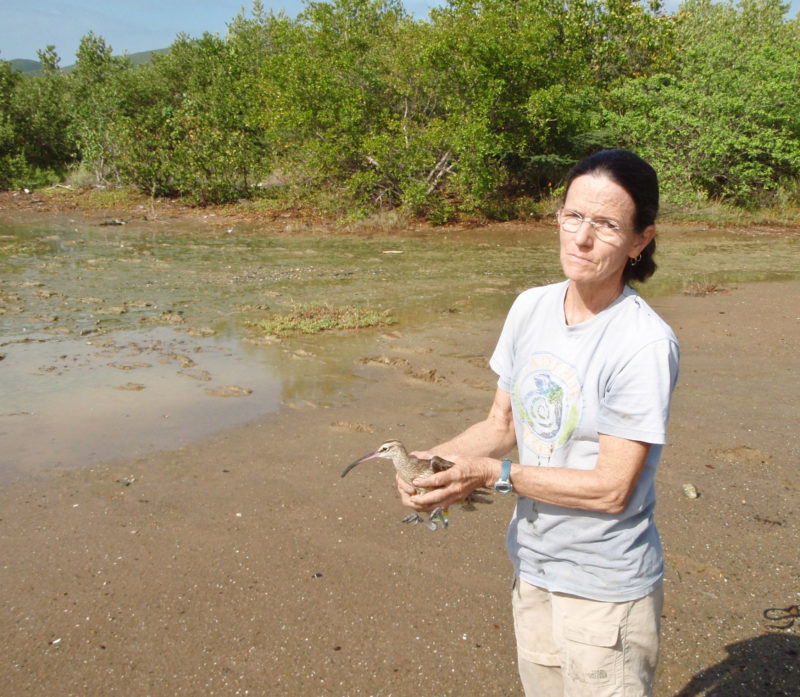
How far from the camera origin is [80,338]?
8.76 m

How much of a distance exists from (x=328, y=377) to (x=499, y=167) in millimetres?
13311

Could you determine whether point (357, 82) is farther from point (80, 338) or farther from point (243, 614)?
point (243, 614)

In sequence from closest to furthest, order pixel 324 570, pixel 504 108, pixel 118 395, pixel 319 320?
pixel 324 570 < pixel 118 395 < pixel 319 320 < pixel 504 108

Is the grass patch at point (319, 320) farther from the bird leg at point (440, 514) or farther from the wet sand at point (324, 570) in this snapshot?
the bird leg at point (440, 514)

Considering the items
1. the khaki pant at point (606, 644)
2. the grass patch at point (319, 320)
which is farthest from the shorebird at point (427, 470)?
the grass patch at point (319, 320)

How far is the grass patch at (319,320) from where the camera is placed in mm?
8945

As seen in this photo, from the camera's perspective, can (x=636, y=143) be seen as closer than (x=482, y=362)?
No

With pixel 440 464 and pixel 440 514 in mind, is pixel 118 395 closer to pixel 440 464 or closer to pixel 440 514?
pixel 440 514

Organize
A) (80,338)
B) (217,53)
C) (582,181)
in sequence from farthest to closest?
(217,53) → (80,338) → (582,181)

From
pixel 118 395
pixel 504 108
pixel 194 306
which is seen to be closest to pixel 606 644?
pixel 118 395

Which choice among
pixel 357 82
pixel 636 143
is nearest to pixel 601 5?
pixel 636 143

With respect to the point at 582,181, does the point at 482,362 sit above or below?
below

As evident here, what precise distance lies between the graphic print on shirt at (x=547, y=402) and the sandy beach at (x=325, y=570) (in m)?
1.56

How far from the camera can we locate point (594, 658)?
206cm
